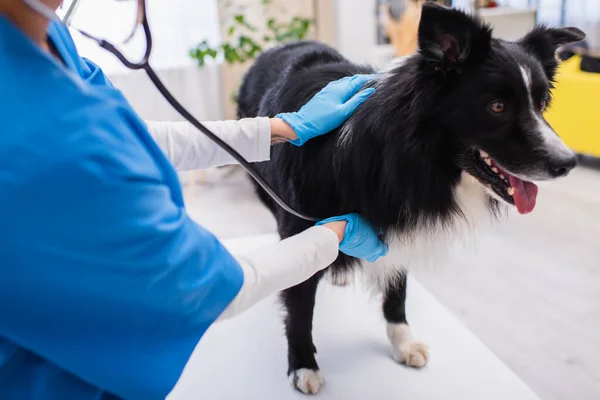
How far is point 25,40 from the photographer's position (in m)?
0.68

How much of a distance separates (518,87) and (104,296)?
2.98ft

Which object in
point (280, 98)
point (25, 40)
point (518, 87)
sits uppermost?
point (25, 40)

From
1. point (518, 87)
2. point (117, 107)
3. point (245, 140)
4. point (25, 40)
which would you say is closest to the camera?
point (25, 40)

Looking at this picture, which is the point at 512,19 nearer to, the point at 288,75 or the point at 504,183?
the point at 288,75

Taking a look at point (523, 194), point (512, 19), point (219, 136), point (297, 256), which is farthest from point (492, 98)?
point (512, 19)

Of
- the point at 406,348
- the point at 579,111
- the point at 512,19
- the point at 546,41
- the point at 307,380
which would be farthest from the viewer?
the point at 512,19

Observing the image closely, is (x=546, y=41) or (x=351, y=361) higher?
(x=546, y=41)

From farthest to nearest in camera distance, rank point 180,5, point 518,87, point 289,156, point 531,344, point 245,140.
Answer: point 180,5 < point 531,344 < point 289,156 < point 245,140 < point 518,87

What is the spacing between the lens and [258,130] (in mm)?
1341

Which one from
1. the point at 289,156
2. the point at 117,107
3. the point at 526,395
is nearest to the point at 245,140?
the point at 289,156

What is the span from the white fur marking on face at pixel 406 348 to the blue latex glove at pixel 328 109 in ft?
2.25

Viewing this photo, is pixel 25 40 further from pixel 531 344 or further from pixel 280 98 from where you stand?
pixel 531 344

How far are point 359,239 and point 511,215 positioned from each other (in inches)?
80.8

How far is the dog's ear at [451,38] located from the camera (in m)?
1.04
